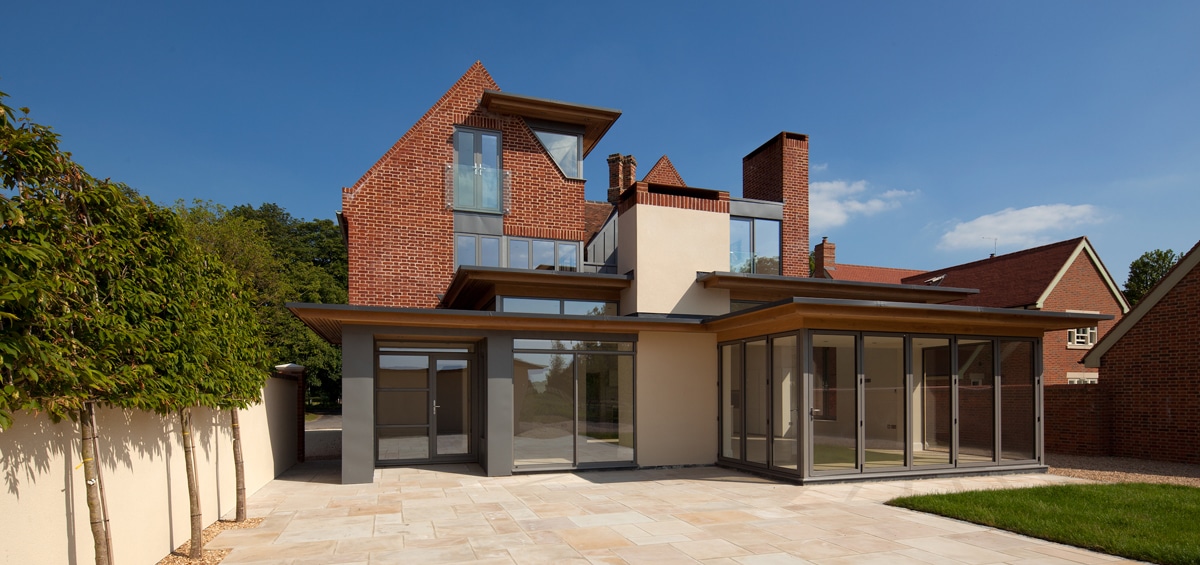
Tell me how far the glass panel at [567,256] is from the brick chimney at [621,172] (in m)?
8.85

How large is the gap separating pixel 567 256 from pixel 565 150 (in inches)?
117

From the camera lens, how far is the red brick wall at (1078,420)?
14.9 m

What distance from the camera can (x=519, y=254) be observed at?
1698 cm

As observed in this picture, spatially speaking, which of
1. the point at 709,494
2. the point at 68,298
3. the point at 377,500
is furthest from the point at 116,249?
the point at 709,494

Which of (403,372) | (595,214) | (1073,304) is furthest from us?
(595,214)

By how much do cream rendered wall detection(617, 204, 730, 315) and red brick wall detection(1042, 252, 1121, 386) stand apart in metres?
13.9

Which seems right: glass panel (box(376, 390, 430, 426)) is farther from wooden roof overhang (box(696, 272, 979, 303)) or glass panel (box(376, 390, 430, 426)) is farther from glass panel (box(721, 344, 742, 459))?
wooden roof overhang (box(696, 272, 979, 303))

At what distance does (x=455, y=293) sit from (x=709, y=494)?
7853mm

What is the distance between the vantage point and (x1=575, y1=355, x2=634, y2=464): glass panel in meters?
12.5

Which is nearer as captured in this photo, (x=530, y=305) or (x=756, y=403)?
(x=756, y=403)

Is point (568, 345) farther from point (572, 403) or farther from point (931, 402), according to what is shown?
point (931, 402)

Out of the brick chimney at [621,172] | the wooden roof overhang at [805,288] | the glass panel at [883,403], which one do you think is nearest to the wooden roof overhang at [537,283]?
the wooden roof overhang at [805,288]

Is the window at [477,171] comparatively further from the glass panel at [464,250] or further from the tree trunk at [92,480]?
the tree trunk at [92,480]

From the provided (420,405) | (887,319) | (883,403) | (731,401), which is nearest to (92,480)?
(420,405)
